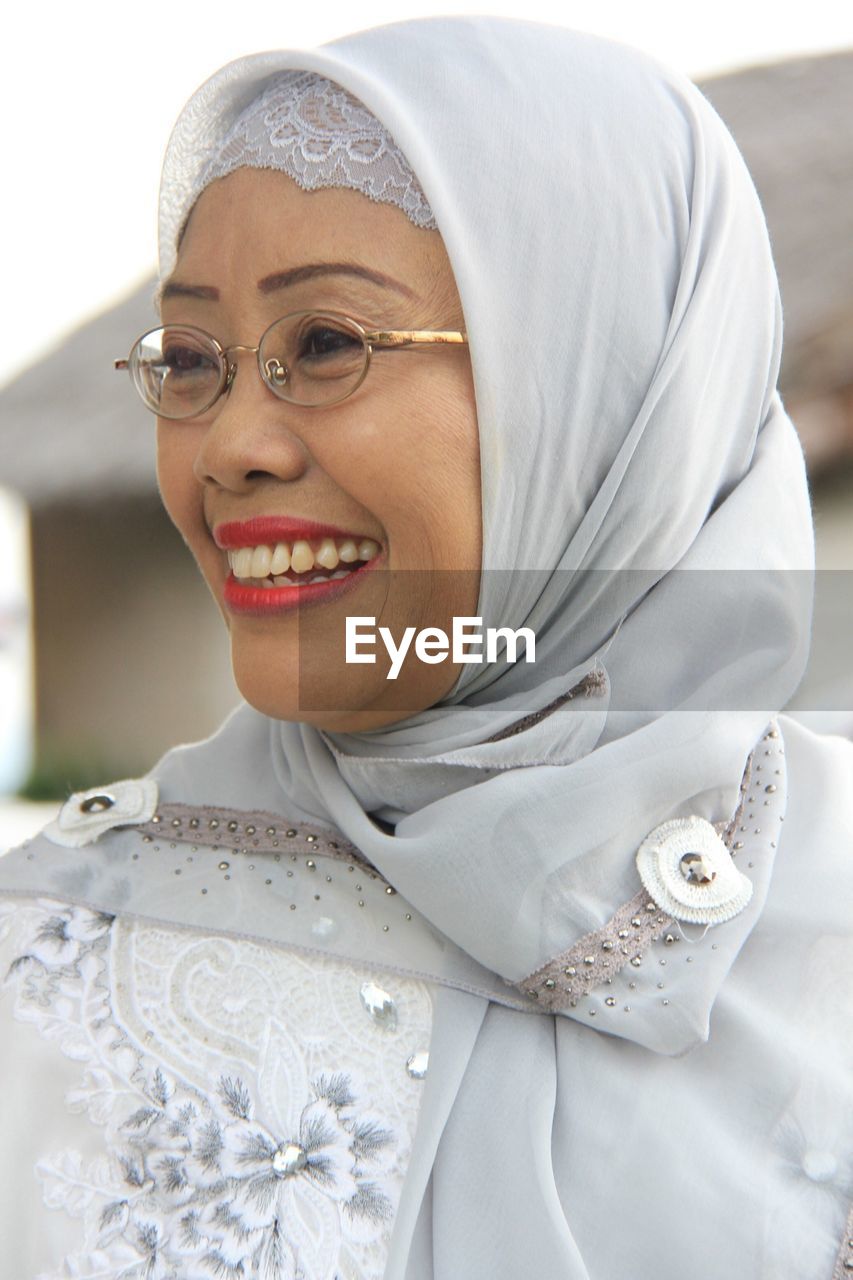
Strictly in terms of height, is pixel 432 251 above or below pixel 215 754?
above

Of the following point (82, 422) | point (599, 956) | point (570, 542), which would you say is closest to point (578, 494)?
point (570, 542)

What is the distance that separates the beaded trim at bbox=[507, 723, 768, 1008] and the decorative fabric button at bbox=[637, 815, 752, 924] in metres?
0.02

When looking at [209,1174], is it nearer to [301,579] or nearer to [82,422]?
[301,579]

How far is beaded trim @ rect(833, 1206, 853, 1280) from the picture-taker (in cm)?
133

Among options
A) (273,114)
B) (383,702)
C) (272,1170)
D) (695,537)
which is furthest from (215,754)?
(273,114)

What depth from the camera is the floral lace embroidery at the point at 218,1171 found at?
4.48 ft

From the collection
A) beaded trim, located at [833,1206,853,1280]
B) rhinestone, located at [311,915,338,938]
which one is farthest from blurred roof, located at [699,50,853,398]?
beaded trim, located at [833,1206,853,1280]

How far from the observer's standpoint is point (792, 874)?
162 cm

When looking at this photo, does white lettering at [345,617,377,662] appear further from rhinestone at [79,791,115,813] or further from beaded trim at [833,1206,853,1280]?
beaded trim at [833,1206,853,1280]

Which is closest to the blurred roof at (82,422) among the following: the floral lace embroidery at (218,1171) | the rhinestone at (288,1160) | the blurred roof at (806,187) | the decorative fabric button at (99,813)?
the blurred roof at (806,187)

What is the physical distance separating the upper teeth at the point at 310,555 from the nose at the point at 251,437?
0.27 ft

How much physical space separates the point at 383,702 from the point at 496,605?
180 millimetres

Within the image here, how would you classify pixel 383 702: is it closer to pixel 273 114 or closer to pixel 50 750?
pixel 273 114

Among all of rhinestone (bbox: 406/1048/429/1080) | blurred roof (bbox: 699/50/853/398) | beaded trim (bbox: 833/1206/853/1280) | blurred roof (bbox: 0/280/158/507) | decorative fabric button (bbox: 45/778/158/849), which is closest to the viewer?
beaded trim (bbox: 833/1206/853/1280)
